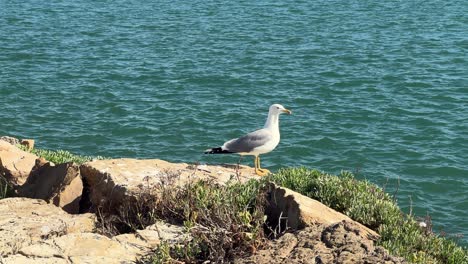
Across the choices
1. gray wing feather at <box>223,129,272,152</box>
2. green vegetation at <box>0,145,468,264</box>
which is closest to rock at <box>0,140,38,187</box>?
green vegetation at <box>0,145,468,264</box>

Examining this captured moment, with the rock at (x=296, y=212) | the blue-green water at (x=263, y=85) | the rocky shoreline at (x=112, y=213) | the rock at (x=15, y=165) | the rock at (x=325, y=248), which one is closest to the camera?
the rock at (x=325, y=248)

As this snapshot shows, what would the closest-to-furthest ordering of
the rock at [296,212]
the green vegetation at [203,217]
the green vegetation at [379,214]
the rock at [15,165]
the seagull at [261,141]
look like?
the green vegetation at [203,217] < the rock at [296,212] < the green vegetation at [379,214] < the rock at [15,165] < the seagull at [261,141]

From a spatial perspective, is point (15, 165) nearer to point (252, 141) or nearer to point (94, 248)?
point (252, 141)

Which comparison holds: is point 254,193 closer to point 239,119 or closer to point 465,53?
point 239,119

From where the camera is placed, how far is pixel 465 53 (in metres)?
33.8

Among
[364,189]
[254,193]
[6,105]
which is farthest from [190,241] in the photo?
[6,105]

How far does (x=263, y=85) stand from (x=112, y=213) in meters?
17.3

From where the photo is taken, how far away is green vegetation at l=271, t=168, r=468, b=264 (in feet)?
38.6

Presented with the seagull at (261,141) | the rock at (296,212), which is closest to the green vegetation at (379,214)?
the rock at (296,212)

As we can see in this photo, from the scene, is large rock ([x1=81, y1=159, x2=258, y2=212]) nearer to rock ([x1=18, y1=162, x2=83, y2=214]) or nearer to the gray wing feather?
rock ([x1=18, y1=162, x2=83, y2=214])

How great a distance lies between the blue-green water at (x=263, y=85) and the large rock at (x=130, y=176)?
200 inches

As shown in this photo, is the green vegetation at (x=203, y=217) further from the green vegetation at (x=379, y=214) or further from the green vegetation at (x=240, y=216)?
the green vegetation at (x=379, y=214)

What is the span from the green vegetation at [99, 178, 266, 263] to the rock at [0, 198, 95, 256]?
0.48m

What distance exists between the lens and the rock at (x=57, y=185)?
13.9 metres
